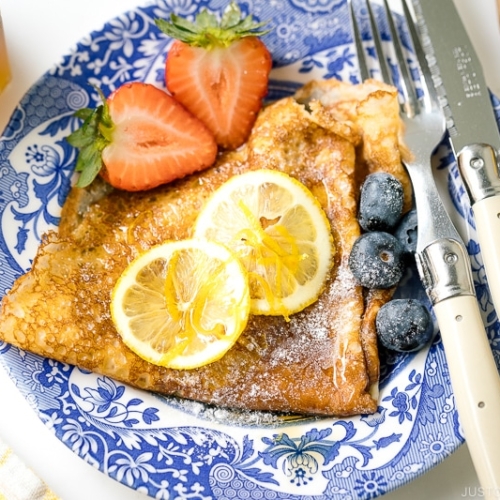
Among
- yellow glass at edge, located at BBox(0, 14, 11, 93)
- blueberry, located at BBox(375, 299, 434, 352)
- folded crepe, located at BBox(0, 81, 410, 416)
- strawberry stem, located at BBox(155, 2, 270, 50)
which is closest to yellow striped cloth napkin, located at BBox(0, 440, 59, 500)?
folded crepe, located at BBox(0, 81, 410, 416)

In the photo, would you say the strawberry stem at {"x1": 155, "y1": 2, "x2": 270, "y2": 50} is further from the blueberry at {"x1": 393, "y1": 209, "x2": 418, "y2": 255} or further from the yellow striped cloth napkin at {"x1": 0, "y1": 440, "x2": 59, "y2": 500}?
the yellow striped cloth napkin at {"x1": 0, "y1": 440, "x2": 59, "y2": 500}

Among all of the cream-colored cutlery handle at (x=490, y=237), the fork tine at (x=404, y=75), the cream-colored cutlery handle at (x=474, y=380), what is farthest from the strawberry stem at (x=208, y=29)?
the cream-colored cutlery handle at (x=474, y=380)

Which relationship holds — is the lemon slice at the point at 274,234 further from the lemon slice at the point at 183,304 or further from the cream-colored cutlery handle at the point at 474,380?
the cream-colored cutlery handle at the point at 474,380

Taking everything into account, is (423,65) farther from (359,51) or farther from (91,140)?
(91,140)

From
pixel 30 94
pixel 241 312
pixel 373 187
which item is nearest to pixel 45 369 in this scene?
pixel 241 312

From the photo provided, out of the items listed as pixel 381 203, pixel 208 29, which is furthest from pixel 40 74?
pixel 381 203
